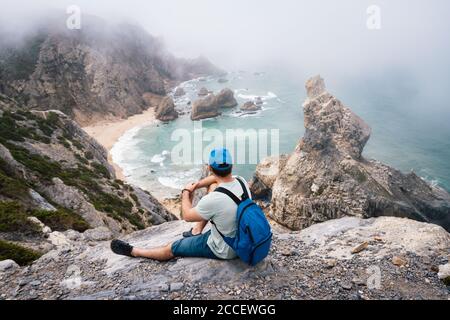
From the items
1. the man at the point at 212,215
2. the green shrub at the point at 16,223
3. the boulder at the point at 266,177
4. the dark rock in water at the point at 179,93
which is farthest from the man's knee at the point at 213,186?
the dark rock in water at the point at 179,93

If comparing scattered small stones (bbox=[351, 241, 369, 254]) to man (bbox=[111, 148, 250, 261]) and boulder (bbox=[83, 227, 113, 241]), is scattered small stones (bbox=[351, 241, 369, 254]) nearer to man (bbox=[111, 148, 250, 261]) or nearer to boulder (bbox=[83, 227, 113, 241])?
man (bbox=[111, 148, 250, 261])

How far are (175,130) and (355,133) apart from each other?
54.5m

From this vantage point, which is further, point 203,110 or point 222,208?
point 203,110

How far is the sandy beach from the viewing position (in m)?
77.3

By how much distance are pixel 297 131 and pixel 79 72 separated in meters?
62.7

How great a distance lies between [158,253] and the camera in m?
8.24

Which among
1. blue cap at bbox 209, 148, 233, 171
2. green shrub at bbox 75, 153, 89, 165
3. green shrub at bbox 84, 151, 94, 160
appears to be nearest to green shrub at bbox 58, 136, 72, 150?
green shrub at bbox 75, 153, 89, 165

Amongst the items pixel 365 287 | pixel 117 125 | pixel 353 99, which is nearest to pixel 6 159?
pixel 365 287

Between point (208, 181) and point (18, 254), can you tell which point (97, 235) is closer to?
point (18, 254)

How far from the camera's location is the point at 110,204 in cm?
2456

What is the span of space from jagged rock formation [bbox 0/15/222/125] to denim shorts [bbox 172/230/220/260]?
292 ft

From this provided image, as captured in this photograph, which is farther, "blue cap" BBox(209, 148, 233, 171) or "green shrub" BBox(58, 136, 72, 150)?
"green shrub" BBox(58, 136, 72, 150)

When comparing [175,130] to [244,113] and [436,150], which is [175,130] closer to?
[244,113]

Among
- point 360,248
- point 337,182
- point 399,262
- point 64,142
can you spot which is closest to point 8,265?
point 360,248
